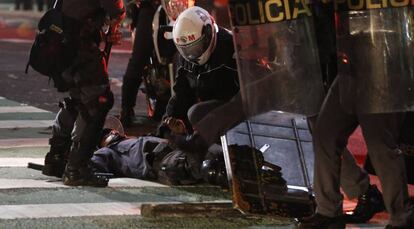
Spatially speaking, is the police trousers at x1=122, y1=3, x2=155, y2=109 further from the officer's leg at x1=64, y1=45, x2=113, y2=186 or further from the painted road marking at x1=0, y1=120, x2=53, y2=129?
the officer's leg at x1=64, y1=45, x2=113, y2=186

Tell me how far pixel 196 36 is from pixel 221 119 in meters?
0.97

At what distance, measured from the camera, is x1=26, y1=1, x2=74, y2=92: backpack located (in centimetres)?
780

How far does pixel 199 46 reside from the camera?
7.57 meters

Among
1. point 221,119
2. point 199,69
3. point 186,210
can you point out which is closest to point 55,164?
point 199,69

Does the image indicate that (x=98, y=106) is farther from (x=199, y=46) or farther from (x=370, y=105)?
(x=370, y=105)

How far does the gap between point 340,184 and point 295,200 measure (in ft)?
1.02

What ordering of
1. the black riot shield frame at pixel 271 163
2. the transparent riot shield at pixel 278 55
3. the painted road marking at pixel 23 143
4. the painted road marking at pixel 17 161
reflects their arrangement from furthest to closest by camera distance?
the painted road marking at pixel 23 143 → the painted road marking at pixel 17 161 → the black riot shield frame at pixel 271 163 → the transparent riot shield at pixel 278 55

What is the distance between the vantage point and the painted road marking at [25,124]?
11.2 m

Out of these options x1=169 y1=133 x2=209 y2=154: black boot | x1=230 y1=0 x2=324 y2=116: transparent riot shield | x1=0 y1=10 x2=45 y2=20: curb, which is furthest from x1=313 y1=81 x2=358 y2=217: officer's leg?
x1=0 y1=10 x2=45 y2=20: curb

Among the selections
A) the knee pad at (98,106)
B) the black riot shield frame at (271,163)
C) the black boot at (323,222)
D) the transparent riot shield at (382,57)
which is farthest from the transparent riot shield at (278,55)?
the knee pad at (98,106)

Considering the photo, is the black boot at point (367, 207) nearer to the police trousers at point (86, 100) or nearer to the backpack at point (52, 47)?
the police trousers at point (86, 100)

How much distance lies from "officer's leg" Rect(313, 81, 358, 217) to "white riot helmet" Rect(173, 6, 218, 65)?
Result: 1702 mm

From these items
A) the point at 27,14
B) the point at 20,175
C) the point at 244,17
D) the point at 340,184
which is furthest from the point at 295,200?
the point at 27,14

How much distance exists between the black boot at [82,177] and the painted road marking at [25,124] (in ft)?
10.9
